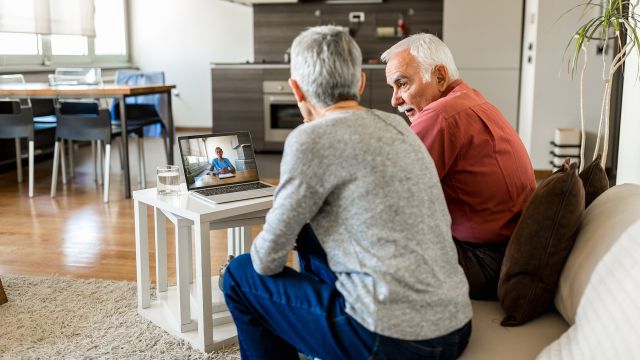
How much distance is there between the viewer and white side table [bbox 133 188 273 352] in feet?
6.87

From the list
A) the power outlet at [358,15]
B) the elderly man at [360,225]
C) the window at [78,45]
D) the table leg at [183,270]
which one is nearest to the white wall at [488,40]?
the power outlet at [358,15]

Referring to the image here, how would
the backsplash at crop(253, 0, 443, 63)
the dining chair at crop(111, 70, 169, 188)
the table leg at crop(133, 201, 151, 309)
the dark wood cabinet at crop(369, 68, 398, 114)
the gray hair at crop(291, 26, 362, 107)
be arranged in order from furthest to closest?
the backsplash at crop(253, 0, 443, 63) → the dark wood cabinet at crop(369, 68, 398, 114) → the dining chair at crop(111, 70, 169, 188) → the table leg at crop(133, 201, 151, 309) → the gray hair at crop(291, 26, 362, 107)

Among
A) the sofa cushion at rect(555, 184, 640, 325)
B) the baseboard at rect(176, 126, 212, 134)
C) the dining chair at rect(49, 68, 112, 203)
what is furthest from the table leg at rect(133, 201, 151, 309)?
the baseboard at rect(176, 126, 212, 134)

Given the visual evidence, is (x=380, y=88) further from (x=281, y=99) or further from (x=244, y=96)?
(x=244, y=96)

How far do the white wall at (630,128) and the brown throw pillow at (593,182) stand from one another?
92cm

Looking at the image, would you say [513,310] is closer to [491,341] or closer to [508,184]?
[491,341]

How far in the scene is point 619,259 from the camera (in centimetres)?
138

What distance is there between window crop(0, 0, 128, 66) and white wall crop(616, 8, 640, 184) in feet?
17.1

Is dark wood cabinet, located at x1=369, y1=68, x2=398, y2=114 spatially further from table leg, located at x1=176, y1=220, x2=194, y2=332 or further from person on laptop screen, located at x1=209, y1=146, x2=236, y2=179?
table leg, located at x1=176, y1=220, x2=194, y2=332

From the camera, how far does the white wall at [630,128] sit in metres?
2.74

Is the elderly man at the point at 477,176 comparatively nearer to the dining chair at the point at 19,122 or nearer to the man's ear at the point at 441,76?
the man's ear at the point at 441,76

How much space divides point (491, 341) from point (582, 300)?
0.23 m

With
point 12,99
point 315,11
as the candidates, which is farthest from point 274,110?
point 12,99

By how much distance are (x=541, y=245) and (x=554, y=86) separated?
12.9 ft
